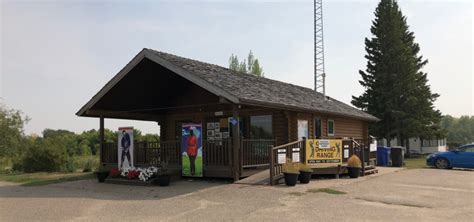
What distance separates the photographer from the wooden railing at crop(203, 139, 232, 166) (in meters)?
14.7

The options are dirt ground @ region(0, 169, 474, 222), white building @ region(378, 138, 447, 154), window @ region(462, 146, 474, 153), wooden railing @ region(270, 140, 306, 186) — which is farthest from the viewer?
white building @ region(378, 138, 447, 154)

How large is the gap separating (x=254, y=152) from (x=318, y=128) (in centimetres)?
547

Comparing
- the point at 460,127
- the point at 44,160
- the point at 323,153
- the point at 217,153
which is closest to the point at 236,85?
the point at 217,153

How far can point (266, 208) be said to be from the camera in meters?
9.94

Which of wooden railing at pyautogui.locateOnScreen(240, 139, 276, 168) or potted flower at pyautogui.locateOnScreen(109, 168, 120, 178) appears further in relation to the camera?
potted flower at pyautogui.locateOnScreen(109, 168, 120, 178)

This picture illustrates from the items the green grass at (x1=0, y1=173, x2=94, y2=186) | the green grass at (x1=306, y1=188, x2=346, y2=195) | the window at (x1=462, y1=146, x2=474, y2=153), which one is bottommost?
the green grass at (x1=0, y1=173, x2=94, y2=186)

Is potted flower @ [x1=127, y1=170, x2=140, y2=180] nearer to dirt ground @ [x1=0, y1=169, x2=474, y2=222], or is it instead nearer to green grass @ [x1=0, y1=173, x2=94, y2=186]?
dirt ground @ [x1=0, y1=169, x2=474, y2=222]

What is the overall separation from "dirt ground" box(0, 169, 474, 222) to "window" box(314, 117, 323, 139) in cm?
470

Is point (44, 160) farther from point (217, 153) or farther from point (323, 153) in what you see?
point (323, 153)

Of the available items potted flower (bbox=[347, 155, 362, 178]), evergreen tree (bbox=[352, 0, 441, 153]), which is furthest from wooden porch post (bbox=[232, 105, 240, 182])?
evergreen tree (bbox=[352, 0, 441, 153])

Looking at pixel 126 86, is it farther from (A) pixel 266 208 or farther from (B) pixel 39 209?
(A) pixel 266 208

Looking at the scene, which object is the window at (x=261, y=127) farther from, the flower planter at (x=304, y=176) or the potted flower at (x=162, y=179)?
the potted flower at (x=162, y=179)

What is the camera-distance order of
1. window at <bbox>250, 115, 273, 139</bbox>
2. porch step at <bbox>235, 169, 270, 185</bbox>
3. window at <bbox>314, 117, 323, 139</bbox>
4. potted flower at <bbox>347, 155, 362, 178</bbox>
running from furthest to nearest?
window at <bbox>314, 117, 323, 139</bbox>
window at <bbox>250, 115, 273, 139</bbox>
potted flower at <bbox>347, 155, 362, 178</bbox>
porch step at <bbox>235, 169, 270, 185</bbox>

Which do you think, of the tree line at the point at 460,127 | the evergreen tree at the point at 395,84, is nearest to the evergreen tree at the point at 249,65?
the evergreen tree at the point at 395,84
